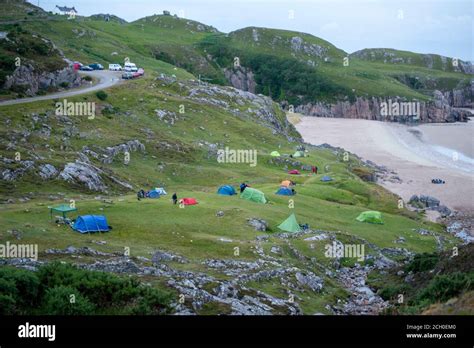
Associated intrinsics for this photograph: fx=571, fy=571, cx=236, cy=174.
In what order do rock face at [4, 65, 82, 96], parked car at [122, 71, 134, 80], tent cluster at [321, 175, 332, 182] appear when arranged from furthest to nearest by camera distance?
parked car at [122, 71, 134, 80]
rock face at [4, 65, 82, 96]
tent cluster at [321, 175, 332, 182]

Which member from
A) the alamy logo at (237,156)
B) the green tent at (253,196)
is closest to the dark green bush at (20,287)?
the green tent at (253,196)

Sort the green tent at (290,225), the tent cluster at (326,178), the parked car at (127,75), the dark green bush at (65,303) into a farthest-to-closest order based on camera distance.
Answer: the parked car at (127,75) < the tent cluster at (326,178) < the green tent at (290,225) < the dark green bush at (65,303)

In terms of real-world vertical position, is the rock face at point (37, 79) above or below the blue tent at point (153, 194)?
above

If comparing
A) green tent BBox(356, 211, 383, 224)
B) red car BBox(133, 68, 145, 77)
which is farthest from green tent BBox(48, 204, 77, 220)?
red car BBox(133, 68, 145, 77)

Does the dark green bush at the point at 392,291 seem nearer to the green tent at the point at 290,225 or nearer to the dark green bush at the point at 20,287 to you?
the green tent at the point at 290,225

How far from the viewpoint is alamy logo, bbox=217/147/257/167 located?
89938 mm

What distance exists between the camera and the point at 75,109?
86688 millimetres

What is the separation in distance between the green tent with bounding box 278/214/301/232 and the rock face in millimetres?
54457

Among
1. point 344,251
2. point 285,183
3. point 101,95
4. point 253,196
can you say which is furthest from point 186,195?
point 101,95

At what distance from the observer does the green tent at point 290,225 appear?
175 ft

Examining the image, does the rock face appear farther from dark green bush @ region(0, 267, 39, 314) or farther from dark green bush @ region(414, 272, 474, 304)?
dark green bush @ region(414, 272, 474, 304)

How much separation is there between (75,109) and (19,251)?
173ft

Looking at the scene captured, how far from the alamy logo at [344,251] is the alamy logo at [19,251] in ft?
80.1

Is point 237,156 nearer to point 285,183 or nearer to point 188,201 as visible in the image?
point 285,183
